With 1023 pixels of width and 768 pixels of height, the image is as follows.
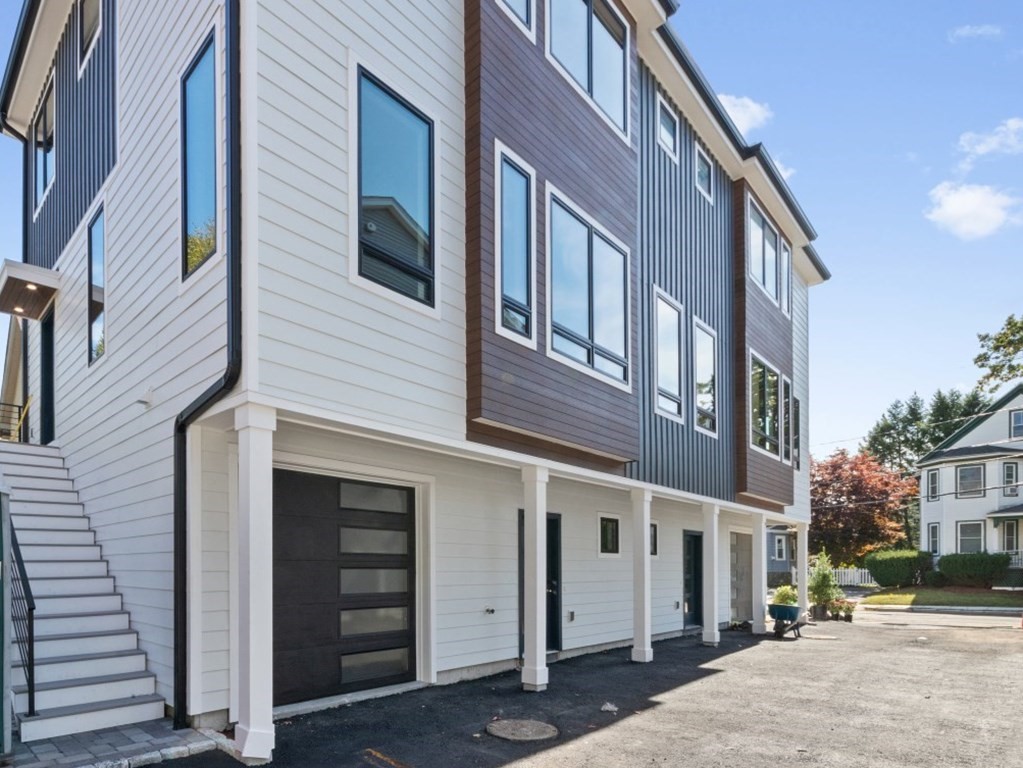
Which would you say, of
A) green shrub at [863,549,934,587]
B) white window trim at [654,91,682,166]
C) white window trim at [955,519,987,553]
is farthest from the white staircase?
white window trim at [955,519,987,553]

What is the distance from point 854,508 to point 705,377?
2483 centimetres

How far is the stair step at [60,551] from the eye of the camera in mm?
6984

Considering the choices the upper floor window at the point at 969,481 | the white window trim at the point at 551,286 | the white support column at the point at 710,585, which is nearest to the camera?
the white window trim at the point at 551,286

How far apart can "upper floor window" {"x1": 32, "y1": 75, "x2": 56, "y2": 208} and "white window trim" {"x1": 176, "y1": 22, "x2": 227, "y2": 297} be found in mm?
6330

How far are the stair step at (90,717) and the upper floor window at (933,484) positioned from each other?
34.7m

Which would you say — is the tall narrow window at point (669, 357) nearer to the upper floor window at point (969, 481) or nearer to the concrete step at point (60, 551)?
the concrete step at point (60, 551)

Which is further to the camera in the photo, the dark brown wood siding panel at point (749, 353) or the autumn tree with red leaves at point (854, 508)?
the autumn tree with red leaves at point (854, 508)

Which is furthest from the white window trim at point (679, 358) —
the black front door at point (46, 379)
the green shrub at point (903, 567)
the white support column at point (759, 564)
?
the green shrub at point (903, 567)

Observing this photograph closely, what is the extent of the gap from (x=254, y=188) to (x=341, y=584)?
3.62 meters

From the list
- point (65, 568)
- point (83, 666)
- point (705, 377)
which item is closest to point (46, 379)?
point (65, 568)

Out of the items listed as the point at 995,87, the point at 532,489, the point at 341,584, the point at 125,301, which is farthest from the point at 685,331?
the point at 995,87

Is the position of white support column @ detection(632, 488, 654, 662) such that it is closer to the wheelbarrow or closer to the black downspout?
the wheelbarrow

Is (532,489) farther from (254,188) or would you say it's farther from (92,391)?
(92,391)

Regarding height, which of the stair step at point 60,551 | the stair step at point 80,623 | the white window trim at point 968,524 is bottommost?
the white window trim at point 968,524
